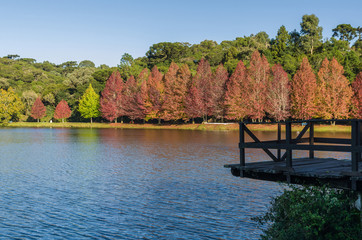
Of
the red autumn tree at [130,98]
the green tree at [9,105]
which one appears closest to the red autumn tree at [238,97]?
the red autumn tree at [130,98]

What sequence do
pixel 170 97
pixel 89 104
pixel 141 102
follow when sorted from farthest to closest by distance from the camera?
pixel 89 104
pixel 141 102
pixel 170 97

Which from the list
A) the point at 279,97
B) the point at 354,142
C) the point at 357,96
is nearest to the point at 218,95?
the point at 279,97

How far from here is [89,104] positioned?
12075 centimetres

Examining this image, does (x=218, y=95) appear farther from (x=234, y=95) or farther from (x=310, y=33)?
(x=310, y=33)

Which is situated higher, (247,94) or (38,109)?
(247,94)

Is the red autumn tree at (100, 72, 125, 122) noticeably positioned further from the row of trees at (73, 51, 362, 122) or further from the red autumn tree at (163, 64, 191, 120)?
the red autumn tree at (163, 64, 191, 120)

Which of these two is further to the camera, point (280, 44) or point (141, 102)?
point (280, 44)

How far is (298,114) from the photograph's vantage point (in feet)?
272

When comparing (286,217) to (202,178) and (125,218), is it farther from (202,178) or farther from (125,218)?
(202,178)

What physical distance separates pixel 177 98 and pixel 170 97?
2.37 metres

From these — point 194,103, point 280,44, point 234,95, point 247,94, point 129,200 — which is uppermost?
point 280,44

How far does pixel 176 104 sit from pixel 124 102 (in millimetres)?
19602

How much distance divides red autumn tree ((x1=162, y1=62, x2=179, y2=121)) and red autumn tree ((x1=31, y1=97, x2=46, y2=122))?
156ft

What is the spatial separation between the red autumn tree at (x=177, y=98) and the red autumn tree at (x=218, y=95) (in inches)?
350
